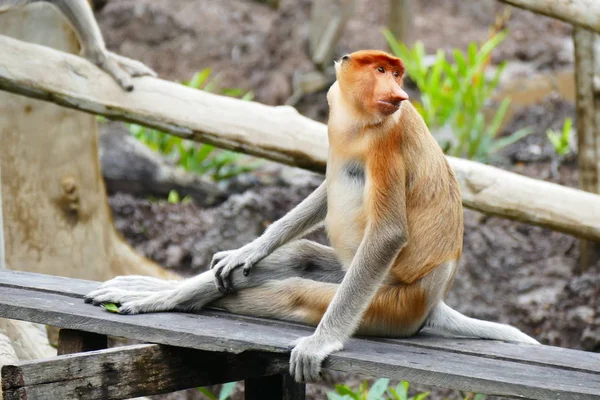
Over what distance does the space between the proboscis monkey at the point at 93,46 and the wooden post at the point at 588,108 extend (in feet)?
8.28

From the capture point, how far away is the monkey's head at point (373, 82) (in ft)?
8.61

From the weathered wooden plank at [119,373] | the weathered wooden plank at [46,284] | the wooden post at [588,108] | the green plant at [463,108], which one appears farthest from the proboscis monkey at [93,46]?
the green plant at [463,108]

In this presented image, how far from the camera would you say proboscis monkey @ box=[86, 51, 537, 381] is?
8.90 feet

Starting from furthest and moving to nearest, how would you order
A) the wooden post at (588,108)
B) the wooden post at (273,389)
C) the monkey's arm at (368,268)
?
the wooden post at (588,108) → the wooden post at (273,389) → the monkey's arm at (368,268)

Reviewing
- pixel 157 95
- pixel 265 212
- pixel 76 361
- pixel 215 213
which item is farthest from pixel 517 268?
pixel 76 361

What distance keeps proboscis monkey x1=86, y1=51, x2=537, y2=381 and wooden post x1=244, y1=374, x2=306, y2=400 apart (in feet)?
1.94

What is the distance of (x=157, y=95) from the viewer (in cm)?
406

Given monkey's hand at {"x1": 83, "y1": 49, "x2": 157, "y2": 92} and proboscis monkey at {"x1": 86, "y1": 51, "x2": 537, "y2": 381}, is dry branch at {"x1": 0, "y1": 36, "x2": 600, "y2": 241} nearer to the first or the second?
monkey's hand at {"x1": 83, "y1": 49, "x2": 157, "y2": 92}

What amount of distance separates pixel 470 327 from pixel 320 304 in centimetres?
55

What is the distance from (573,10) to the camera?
11.9 feet

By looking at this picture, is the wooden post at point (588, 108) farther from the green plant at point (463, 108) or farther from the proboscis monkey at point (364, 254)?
the proboscis monkey at point (364, 254)

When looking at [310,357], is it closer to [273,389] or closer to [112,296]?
[112,296]

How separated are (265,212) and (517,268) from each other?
179 centimetres

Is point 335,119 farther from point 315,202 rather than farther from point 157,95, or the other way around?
point 157,95
